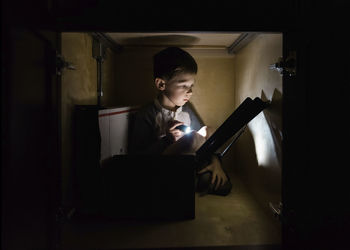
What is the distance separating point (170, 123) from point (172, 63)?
469 mm

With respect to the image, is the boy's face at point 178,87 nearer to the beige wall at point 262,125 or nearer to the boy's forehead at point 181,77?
the boy's forehead at point 181,77

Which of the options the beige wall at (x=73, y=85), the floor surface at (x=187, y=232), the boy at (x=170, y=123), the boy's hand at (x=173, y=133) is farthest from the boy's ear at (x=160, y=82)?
the floor surface at (x=187, y=232)

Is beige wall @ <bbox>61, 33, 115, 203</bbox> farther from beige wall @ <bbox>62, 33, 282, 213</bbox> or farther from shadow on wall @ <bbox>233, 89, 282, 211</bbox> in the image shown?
shadow on wall @ <bbox>233, 89, 282, 211</bbox>

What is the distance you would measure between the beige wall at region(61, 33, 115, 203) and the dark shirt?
33 centimetres

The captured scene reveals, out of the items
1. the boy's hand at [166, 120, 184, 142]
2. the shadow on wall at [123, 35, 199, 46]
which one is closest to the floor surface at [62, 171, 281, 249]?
the boy's hand at [166, 120, 184, 142]

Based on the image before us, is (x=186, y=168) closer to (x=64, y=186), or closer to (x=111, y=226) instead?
(x=111, y=226)

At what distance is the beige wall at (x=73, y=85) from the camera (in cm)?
155

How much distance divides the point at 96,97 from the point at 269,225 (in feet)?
4.81

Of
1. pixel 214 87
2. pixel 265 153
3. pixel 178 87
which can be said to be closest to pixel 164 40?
pixel 178 87

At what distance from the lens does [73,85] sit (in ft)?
5.54

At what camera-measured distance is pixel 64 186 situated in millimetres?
1563

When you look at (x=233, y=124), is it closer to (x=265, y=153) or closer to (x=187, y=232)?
(x=265, y=153)

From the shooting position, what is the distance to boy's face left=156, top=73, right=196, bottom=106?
2252 mm

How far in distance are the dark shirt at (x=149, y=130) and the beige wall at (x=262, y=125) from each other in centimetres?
62
